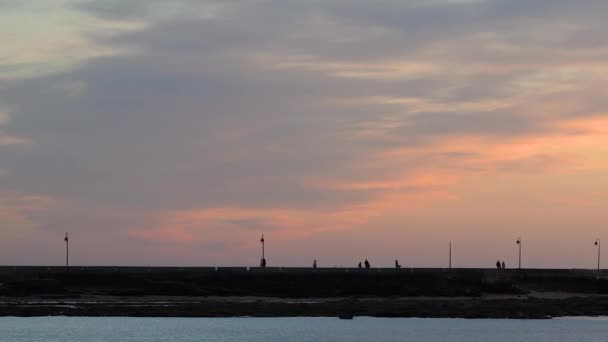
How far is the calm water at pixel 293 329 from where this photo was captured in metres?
106

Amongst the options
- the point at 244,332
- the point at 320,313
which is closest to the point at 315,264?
the point at 320,313

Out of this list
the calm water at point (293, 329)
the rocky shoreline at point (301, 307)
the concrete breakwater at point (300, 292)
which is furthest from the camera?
the concrete breakwater at point (300, 292)

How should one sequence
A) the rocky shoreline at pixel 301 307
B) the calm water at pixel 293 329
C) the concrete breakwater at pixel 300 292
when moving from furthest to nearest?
the concrete breakwater at pixel 300 292 < the rocky shoreline at pixel 301 307 < the calm water at pixel 293 329

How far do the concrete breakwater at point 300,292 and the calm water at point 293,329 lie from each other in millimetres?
1205

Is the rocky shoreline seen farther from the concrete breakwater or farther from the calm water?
the calm water

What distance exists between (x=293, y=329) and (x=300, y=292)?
30818mm

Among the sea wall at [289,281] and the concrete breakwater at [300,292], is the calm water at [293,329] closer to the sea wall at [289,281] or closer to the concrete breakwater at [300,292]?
the concrete breakwater at [300,292]

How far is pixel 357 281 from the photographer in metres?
148

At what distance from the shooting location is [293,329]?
11231cm

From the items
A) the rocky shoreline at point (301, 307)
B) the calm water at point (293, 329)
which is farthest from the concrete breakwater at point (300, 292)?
the calm water at point (293, 329)

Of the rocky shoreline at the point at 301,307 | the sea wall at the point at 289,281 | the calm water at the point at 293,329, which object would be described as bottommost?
the calm water at the point at 293,329

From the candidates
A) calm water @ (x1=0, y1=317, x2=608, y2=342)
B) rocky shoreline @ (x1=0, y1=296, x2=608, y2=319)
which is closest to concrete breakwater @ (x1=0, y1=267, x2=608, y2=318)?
rocky shoreline @ (x1=0, y1=296, x2=608, y2=319)

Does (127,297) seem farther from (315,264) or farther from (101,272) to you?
(315,264)

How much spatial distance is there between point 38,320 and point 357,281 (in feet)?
143
